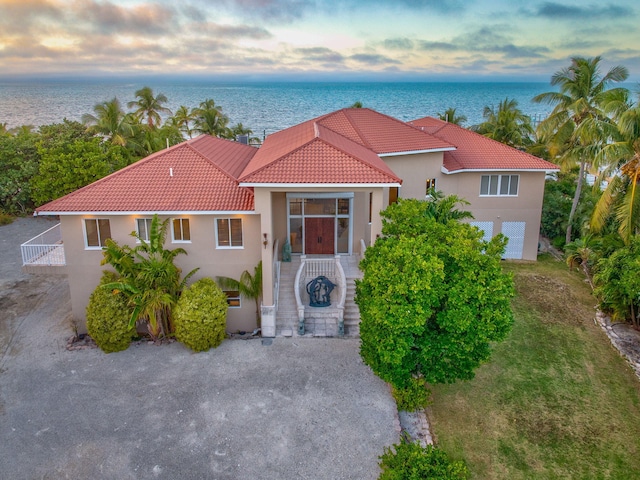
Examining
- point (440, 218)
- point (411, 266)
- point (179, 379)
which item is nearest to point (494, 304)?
point (411, 266)

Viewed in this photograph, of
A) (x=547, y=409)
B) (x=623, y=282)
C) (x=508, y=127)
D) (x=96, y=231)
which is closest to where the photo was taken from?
(x=547, y=409)

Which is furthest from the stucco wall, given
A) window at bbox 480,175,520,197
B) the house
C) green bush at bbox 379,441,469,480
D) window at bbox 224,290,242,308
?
window at bbox 480,175,520,197

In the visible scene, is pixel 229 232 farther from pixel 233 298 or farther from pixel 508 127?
pixel 508 127

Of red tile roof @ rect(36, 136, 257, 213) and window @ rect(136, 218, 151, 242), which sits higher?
red tile roof @ rect(36, 136, 257, 213)

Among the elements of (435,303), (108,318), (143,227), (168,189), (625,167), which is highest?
(625,167)

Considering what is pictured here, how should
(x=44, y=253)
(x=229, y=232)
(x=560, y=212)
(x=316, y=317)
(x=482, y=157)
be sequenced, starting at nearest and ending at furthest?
(x=229, y=232) → (x=316, y=317) → (x=44, y=253) → (x=482, y=157) → (x=560, y=212)

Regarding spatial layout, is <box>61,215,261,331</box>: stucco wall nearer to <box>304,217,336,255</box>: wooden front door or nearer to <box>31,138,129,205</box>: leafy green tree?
<box>304,217,336,255</box>: wooden front door

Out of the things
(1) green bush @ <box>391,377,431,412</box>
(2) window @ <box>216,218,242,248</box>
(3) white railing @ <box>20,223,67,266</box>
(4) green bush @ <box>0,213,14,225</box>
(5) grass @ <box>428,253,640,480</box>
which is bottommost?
(5) grass @ <box>428,253,640,480</box>

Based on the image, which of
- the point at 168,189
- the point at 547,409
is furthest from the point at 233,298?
the point at 547,409
